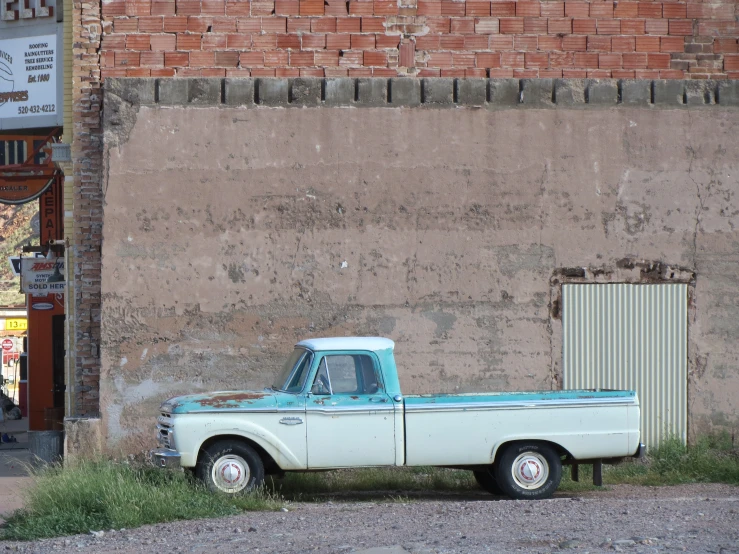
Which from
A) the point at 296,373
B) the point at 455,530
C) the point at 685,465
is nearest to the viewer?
the point at 455,530

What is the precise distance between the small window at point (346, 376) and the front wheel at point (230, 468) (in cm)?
90

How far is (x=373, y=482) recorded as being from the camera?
11164 mm

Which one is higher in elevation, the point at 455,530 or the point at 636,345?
the point at 636,345

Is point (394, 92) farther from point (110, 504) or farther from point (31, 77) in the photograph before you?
point (31, 77)

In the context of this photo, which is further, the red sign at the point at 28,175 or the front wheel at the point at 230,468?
the red sign at the point at 28,175

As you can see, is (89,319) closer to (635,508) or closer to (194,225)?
(194,225)

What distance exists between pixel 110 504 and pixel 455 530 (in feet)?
10.1

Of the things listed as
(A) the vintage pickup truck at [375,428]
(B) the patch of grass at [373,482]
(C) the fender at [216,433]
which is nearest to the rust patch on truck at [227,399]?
(A) the vintage pickup truck at [375,428]

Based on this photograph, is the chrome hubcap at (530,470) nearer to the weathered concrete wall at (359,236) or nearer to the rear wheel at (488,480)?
the rear wheel at (488,480)

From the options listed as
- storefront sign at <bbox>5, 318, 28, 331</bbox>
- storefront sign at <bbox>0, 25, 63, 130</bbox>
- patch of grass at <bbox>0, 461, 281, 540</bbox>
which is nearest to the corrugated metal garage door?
patch of grass at <bbox>0, 461, 281, 540</bbox>

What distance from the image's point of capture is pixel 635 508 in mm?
9219

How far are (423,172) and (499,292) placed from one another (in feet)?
5.60

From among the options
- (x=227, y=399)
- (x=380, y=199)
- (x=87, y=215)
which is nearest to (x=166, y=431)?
(x=227, y=399)

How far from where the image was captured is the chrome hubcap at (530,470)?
998 cm
